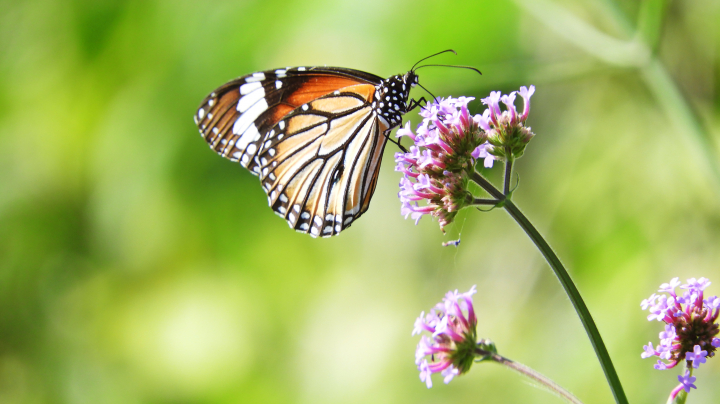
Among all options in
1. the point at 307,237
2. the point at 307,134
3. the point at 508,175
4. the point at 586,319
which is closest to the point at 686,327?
the point at 586,319

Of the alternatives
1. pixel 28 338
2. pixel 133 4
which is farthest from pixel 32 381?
pixel 133 4

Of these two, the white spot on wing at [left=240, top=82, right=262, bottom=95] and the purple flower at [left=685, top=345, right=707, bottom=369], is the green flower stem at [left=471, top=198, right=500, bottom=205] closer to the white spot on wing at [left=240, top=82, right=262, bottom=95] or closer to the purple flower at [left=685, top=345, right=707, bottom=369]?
the purple flower at [left=685, top=345, right=707, bottom=369]

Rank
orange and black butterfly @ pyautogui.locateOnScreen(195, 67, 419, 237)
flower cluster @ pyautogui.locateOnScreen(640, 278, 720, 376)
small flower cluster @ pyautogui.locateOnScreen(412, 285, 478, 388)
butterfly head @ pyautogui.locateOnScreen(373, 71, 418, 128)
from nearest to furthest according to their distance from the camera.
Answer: flower cluster @ pyautogui.locateOnScreen(640, 278, 720, 376) < small flower cluster @ pyautogui.locateOnScreen(412, 285, 478, 388) < butterfly head @ pyautogui.locateOnScreen(373, 71, 418, 128) < orange and black butterfly @ pyautogui.locateOnScreen(195, 67, 419, 237)

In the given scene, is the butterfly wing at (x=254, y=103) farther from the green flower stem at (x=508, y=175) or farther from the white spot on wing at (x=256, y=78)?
the green flower stem at (x=508, y=175)

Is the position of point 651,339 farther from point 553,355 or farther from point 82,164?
point 82,164

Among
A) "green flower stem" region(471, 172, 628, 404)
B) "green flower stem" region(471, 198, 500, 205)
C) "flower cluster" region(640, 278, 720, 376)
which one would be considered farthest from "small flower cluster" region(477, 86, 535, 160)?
"flower cluster" region(640, 278, 720, 376)

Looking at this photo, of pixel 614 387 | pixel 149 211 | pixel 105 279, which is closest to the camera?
pixel 614 387

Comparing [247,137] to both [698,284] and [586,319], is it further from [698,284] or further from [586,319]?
[698,284]

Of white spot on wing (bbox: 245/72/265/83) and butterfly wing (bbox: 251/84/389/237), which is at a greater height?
white spot on wing (bbox: 245/72/265/83)
